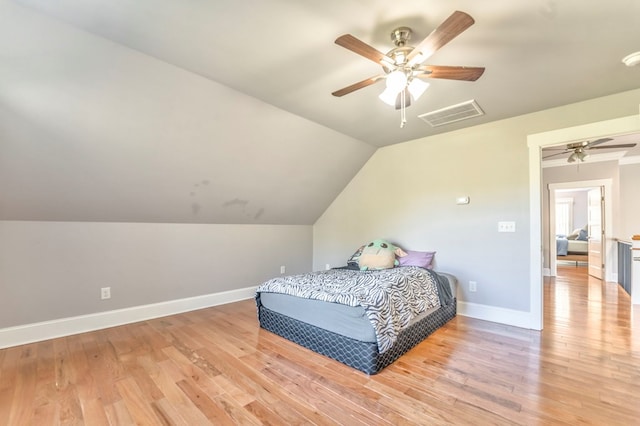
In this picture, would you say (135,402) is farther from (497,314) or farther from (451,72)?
(497,314)

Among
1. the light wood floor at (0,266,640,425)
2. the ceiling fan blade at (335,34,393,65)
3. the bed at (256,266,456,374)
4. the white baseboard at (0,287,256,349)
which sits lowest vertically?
the light wood floor at (0,266,640,425)

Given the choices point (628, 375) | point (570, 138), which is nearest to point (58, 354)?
point (628, 375)

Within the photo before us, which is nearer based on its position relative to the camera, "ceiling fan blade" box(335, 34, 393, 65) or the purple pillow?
"ceiling fan blade" box(335, 34, 393, 65)

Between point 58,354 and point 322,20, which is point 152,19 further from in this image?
point 58,354

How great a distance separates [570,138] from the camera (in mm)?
3078

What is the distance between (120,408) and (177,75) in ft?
8.17

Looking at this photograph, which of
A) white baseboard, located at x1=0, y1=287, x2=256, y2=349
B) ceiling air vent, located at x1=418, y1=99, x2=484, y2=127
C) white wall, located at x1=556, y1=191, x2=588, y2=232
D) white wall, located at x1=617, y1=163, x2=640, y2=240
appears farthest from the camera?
white wall, located at x1=556, y1=191, x2=588, y2=232

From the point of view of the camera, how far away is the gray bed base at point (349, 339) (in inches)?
90.3

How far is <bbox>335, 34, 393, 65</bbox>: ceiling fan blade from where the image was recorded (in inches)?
62.7

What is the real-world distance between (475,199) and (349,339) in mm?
2527

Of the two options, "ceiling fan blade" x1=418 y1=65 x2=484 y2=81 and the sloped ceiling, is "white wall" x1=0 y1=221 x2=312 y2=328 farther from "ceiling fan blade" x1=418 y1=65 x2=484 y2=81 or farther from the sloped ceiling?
"ceiling fan blade" x1=418 y1=65 x2=484 y2=81

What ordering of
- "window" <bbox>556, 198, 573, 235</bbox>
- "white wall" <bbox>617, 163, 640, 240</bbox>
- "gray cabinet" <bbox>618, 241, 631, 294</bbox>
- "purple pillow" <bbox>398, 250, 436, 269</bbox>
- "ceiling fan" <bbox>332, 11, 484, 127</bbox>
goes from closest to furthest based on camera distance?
"ceiling fan" <bbox>332, 11, 484, 127</bbox> < "purple pillow" <bbox>398, 250, 436, 269</bbox> < "gray cabinet" <bbox>618, 241, 631, 294</bbox> < "white wall" <bbox>617, 163, 640, 240</bbox> < "window" <bbox>556, 198, 573, 235</bbox>

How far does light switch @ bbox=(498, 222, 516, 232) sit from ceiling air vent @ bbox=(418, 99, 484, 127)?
4.41ft

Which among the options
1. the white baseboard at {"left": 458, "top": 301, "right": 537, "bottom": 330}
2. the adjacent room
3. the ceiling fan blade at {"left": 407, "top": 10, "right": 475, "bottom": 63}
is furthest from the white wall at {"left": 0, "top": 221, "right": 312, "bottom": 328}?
the ceiling fan blade at {"left": 407, "top": 10, "right": 475, "bottom": 63}
